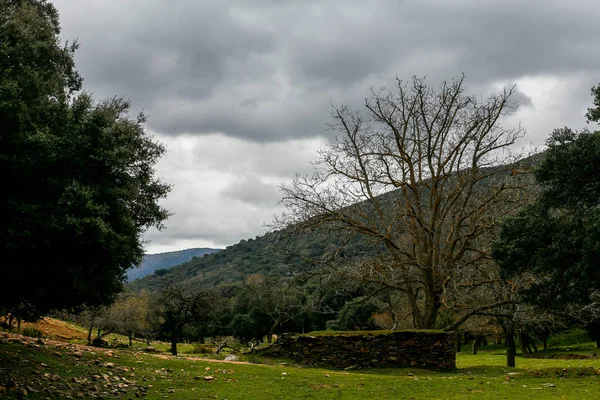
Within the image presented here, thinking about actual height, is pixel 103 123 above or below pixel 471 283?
above

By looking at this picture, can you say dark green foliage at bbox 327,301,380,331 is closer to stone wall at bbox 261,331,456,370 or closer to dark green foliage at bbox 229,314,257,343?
dark green foliage at bbox 229,314,257,343

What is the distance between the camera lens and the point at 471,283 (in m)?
22.1

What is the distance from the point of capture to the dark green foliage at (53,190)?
10.5 metres

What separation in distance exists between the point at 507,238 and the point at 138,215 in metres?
13.5

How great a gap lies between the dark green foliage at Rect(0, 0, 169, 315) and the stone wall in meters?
10.7

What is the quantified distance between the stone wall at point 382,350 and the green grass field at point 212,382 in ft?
11.3

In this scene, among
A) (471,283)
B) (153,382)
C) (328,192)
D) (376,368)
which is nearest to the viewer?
(153,382)

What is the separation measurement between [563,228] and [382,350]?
940cm

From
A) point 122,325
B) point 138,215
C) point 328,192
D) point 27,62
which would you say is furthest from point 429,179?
point 122,325

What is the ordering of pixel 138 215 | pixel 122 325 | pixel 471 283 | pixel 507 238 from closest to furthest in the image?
pixel 507 238, pixel 138 215, pixel 471 283, pixel 122 325

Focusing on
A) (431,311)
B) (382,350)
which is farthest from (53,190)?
(431,311)

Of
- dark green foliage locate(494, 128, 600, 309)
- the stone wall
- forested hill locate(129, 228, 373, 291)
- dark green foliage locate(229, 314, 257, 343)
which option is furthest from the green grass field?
forested hill locate(129, 228, 373, 291)

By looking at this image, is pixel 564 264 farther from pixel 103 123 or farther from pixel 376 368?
pixel 103 123

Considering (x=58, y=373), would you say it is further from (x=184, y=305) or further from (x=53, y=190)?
(x=184, y=305)
